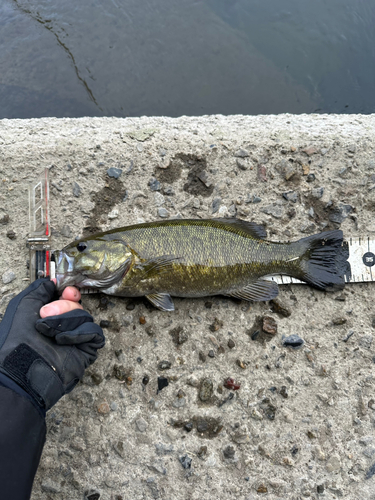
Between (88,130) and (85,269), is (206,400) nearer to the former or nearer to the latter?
(85,269)

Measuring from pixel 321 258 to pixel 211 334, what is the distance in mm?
1265

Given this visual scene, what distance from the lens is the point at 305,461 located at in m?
3.14

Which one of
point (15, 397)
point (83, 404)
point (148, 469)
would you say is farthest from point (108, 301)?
point (148, 469)

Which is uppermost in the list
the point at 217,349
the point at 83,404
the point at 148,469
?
the point at 217,349

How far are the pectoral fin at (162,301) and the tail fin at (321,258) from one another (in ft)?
4.17

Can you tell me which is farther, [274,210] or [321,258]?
[274,210]

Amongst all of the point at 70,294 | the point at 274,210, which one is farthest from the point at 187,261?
the point at 274,210

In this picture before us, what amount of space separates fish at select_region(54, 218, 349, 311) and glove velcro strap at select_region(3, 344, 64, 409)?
2.25ft

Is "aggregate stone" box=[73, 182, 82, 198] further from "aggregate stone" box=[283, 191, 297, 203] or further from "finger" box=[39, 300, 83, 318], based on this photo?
"aggregate stone" box=[283, 191, 297, 203]

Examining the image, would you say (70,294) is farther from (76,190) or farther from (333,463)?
(333,463)

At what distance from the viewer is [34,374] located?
2.70 meters

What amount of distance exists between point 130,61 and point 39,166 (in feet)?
7.56

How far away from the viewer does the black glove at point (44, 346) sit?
8.81 feet

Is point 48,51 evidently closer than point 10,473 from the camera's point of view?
No
